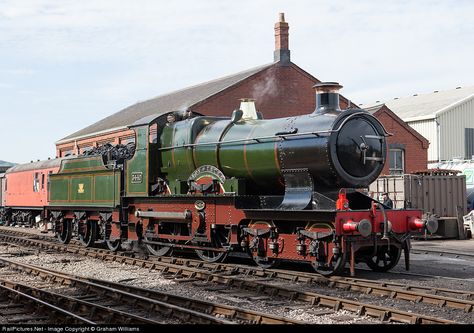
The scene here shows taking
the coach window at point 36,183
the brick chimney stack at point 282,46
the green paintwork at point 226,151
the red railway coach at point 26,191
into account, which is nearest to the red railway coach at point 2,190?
the red railway coach at point 26,191

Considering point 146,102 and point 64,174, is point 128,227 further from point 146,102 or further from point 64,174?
point 146,102

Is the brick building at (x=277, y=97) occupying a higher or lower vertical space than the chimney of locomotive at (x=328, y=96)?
higher

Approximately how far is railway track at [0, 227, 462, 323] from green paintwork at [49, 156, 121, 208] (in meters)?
1.98

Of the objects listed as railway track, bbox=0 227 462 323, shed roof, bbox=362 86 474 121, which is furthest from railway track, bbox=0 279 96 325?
shed roof, bbox=362 86 474 121

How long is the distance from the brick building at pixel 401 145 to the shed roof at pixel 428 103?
7.46 meters

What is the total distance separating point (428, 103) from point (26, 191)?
29.6 m

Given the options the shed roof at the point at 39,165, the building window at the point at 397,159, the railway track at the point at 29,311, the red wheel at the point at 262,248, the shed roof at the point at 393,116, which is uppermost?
the shed roof at the point at 393,116

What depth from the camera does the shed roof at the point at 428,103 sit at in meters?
40.7

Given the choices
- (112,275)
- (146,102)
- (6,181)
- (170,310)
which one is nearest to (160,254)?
(112,275)

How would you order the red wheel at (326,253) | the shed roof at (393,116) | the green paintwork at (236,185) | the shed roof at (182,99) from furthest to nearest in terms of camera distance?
the shed roof at (393,116) → the shed roof at (182,99) → the green paintwork at (236,185) → the red wheel at (326,253)

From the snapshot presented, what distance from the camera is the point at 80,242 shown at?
18188 mm

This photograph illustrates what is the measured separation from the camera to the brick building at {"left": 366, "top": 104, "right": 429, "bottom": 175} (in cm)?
3238

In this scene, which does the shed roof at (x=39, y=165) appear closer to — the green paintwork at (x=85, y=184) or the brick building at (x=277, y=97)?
the brick building at (x=277, y=97)

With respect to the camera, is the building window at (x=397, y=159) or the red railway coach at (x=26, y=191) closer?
the red railway coach at (x=26, y=191)
